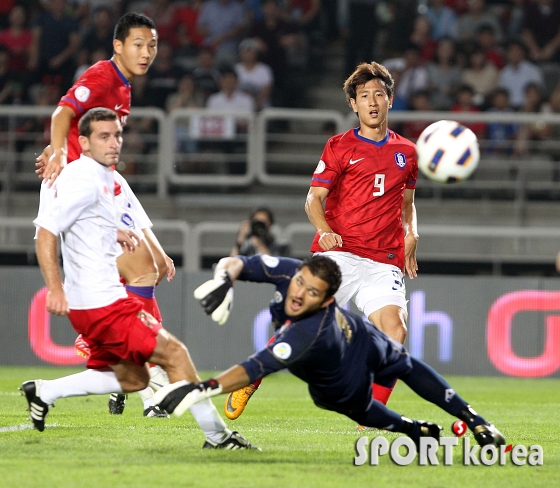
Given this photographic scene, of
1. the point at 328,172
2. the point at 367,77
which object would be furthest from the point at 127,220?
the point at 367,77

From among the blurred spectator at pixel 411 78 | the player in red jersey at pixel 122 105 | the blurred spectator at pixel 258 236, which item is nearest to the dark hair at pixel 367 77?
the player in red jersey at pixel 122 105

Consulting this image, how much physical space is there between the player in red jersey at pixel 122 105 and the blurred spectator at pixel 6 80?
9058mm

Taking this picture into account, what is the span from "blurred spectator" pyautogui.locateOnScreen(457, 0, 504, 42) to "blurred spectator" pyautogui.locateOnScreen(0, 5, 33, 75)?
666 centimetres

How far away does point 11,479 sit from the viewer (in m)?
4.97

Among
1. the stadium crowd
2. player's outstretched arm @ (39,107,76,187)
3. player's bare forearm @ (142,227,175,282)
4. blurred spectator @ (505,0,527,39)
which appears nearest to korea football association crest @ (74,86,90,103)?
player's outstretched arm @ (39,107,76,187)

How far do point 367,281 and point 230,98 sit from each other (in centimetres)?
818

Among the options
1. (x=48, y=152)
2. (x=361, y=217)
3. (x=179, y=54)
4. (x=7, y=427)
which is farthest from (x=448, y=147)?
(x=179, y=54)

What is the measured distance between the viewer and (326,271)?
530 centimetres

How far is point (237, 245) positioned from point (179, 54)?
4.84 meters

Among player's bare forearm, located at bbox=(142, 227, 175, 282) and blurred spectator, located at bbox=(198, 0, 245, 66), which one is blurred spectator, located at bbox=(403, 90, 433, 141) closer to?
blurred spectator, located at bbox=(198, 0, 245, 66)

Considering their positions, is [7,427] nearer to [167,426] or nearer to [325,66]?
[167,426]

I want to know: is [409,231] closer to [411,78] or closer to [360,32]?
[411,78]

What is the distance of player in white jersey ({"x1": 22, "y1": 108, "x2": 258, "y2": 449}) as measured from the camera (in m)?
5.77

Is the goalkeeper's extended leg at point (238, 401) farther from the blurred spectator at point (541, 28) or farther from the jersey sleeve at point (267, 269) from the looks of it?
the blurred spectator at point (541, 28)
